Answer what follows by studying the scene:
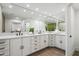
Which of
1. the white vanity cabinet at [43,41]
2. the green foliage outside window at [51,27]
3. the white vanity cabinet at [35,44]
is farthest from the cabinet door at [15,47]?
the green foliage outside window at [51,27]

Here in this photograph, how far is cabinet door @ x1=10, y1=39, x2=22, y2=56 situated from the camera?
192 centimetres

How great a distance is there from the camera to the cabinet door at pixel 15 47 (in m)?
1.92

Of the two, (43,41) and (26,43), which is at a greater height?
(26,43)

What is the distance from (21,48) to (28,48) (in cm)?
33

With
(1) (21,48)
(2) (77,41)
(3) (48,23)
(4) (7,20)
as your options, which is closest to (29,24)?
(4) (7,20)

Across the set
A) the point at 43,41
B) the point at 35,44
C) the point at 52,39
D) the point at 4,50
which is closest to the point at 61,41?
the point at 52,39

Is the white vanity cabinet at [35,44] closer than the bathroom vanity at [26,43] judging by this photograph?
No

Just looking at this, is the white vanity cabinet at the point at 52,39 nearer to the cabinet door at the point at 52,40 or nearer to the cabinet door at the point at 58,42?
the cabinet door at the point at 52,40

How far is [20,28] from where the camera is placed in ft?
8.77

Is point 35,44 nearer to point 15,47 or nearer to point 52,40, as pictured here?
point 15,47

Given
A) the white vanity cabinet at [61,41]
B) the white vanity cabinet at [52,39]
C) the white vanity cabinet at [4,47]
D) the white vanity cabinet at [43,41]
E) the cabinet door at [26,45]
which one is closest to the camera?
the white vanity cabinet at [4,47]

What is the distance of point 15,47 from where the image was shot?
2.02m

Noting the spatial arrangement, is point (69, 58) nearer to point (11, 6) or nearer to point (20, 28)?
point (20, 28)

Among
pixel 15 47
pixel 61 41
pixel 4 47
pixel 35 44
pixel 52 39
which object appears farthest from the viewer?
pixel 52 39
